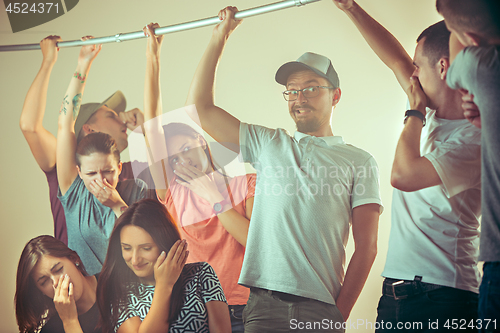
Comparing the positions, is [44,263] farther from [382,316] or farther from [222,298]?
[382,316]

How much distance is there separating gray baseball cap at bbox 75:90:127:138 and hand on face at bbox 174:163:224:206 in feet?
1.64

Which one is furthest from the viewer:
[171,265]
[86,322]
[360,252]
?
[86,322]

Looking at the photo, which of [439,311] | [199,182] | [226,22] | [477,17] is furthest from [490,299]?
[226,22]

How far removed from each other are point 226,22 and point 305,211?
37.6 inches

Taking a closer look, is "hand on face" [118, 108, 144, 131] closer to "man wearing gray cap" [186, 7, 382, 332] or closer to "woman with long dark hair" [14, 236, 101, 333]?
"man wearing gray cap" [186, 7, 382, 332]

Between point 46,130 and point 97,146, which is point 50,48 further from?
point 97,146

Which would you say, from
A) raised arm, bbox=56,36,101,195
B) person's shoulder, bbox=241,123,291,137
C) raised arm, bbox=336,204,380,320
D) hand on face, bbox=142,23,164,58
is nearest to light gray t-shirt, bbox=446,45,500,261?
raised arm, bbox=336,204,380,320

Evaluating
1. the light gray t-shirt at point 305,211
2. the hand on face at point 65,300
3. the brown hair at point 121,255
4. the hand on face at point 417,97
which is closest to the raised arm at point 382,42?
the hand on face at point 417,97

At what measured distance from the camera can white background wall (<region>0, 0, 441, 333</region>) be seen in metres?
1.61

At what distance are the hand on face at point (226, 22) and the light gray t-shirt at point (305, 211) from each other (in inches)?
23.0

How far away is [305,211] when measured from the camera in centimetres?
151

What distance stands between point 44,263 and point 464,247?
1.94m

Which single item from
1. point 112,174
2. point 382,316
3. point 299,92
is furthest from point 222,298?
point 299,92
